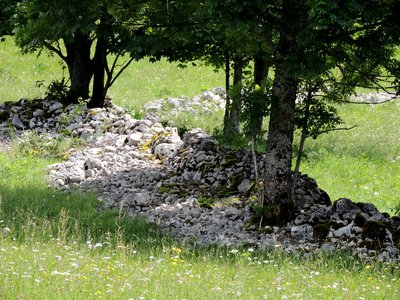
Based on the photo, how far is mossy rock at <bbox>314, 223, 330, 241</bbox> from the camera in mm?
10562

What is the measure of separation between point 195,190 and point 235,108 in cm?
206

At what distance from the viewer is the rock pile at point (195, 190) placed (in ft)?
34.0

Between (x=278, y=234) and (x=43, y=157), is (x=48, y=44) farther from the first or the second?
(x=278, y=234)

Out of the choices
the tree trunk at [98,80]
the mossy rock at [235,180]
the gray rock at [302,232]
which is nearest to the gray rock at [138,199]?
the mossy rock at [235,180]

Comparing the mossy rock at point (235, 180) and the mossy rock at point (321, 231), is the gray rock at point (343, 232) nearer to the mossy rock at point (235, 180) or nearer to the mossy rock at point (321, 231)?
the mossy rock at point (321, 231)

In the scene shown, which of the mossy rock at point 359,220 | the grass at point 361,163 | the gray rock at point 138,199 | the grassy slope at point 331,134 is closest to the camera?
the mossy rock at point 359,220

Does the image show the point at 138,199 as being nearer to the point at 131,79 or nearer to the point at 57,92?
the point at 57,92

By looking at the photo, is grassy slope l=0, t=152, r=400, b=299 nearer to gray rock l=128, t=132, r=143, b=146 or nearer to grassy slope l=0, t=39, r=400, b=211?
gray rock l=128, t=132, r=143, b=146

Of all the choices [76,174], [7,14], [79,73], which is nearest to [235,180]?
[76,174]

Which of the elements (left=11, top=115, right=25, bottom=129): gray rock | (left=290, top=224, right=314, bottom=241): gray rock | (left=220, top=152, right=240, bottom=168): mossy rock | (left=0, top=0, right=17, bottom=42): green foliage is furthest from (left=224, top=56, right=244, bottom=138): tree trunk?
(left=0, top=0, right=17, bottom=42): green foliage

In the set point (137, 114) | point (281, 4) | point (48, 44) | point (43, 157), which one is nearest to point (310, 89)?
point (281, 4)

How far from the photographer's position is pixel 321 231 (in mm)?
10625

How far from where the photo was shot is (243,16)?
9703 millimetres

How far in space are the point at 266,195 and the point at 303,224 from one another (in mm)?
821
